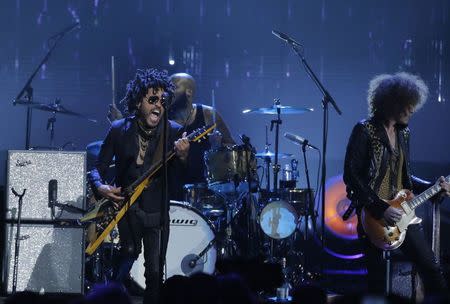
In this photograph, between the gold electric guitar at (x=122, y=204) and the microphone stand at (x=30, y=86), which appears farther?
the microphone stand at (x=30, y=86)

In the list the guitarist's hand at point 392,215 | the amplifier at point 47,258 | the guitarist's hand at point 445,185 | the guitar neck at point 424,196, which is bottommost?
the amplifier at point 47,258

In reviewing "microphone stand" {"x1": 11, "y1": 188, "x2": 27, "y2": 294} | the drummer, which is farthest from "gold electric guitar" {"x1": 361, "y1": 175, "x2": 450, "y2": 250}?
the drummer

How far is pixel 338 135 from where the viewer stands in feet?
38.3

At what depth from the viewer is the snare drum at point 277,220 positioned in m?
9.79

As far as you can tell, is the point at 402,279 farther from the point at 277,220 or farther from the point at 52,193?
the point at 52,193

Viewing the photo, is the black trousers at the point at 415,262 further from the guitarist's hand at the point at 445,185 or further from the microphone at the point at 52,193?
the microphone at the point at 52,193

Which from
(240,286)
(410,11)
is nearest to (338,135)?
(410,11)

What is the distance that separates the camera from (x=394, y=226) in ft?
20.3

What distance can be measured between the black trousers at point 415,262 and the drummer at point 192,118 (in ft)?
13.8

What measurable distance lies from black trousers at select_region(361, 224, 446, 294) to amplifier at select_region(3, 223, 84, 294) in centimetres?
280

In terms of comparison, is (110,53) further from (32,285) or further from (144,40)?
(32,285)

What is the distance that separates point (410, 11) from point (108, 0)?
4.45 metres

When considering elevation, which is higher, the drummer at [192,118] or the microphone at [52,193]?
the drummer at [192,118]

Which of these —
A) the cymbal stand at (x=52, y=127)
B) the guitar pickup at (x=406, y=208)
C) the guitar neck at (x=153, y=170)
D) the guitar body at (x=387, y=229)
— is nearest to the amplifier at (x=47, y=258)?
the guitar neck at (x=153, y=170)
